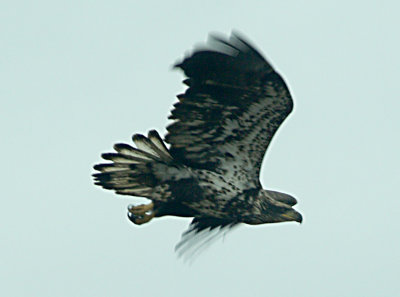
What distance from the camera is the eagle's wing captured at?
14.6 meters

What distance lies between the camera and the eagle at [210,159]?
15078mm

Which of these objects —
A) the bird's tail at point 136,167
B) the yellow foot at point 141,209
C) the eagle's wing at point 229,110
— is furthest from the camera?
the yellow foot at point 141,209

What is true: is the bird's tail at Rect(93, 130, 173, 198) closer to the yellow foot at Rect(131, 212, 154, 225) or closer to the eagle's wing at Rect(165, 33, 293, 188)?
the eagle's wing at Rect(165, 33, 293, 188)

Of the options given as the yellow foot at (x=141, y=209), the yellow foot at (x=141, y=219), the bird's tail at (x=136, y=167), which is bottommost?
the yellow foot at (x=141, y=219)

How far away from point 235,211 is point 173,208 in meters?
0.62

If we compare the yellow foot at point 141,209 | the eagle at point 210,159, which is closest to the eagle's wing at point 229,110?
the eagle at point 210,159

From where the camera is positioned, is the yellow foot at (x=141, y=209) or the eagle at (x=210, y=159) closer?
the eagle at (x=210, y=159)

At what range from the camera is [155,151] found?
52.3 feet

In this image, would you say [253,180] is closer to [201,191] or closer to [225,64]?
[201,191]

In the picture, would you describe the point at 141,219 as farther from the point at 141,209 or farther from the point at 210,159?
the point at 210,159

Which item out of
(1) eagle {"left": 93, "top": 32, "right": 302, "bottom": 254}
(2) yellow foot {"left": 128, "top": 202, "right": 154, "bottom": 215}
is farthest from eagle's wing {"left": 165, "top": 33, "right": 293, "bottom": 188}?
(2) yellow foot {"left": 128, "top": 202, "right": 154, "bottom": 215}

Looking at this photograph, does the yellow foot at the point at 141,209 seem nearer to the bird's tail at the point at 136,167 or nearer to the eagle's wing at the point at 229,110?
the bird's tail at the point at 136,167

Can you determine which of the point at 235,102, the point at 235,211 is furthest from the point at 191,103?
the point at 235,211

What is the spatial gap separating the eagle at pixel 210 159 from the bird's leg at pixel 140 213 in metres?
0.01
